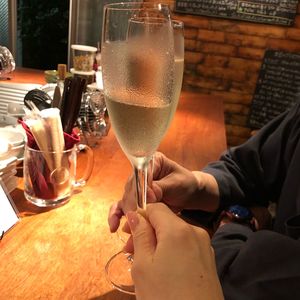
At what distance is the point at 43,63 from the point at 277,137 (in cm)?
388

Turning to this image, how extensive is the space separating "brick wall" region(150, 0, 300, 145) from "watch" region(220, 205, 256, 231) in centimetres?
262

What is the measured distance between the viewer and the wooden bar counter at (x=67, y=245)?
639 mm

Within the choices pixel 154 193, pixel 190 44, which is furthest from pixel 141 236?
pixel 190 44

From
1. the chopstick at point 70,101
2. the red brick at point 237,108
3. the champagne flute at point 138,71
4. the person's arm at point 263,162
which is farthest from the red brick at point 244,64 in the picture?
the champagne flute at point 138,71

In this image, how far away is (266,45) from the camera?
11.3 ft

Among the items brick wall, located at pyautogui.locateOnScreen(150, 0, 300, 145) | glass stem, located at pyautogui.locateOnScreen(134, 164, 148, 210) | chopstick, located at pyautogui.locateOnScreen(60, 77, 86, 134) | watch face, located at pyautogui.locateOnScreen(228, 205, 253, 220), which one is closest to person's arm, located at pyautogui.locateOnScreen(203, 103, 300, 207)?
watch face, located at pyautogui.locateOnScreen(228, 205, 253, 220)

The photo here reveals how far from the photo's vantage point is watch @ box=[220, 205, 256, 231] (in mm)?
1002

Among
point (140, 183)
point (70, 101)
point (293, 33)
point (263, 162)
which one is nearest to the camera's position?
point (140, 183)

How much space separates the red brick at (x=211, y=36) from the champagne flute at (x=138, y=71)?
10.2ft

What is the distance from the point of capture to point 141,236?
49cm

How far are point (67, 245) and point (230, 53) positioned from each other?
10.1ft

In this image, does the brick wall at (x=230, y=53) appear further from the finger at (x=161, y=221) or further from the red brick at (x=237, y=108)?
the finger at (x=161, y=221)

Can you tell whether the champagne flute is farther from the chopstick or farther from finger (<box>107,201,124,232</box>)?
the chopstick

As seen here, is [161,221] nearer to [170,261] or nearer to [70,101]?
[170,261]
